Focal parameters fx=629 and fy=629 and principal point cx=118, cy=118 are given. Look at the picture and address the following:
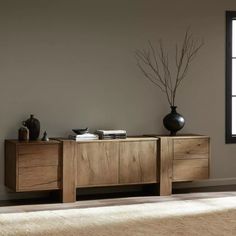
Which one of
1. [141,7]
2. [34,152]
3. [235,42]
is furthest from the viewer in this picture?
[235,42]

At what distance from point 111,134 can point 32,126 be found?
2.75 feet

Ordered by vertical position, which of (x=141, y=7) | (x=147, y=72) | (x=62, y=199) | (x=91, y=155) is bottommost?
(x=62, y=199)

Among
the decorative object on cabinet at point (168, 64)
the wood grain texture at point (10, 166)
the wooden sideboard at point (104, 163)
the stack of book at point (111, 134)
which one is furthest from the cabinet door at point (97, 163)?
the decorative object on cabinet at point (168, 64)

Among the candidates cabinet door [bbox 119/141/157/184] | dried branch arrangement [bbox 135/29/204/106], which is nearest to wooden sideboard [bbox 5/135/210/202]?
cabinet door [bbox 119/141/157/184]

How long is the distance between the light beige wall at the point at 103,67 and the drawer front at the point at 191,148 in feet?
1.41

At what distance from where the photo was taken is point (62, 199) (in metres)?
6.34

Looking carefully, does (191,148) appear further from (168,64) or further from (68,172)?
(68,172)

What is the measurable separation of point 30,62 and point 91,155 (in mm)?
1168

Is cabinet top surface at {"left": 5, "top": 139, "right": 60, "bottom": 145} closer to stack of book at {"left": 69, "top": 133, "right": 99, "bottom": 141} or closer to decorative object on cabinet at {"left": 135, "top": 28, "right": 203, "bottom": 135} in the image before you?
stack of book at {"left": 69, "top": 133, "right": 99, "bottom": 141}

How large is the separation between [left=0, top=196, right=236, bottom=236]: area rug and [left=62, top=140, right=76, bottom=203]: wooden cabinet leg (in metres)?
0.45

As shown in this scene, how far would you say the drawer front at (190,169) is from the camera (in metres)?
6.83

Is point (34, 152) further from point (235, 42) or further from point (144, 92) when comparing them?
point (235, 42)

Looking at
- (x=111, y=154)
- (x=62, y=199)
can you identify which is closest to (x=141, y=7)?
(x=111, y=154)

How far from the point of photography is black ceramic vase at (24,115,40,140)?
21.0 feet
